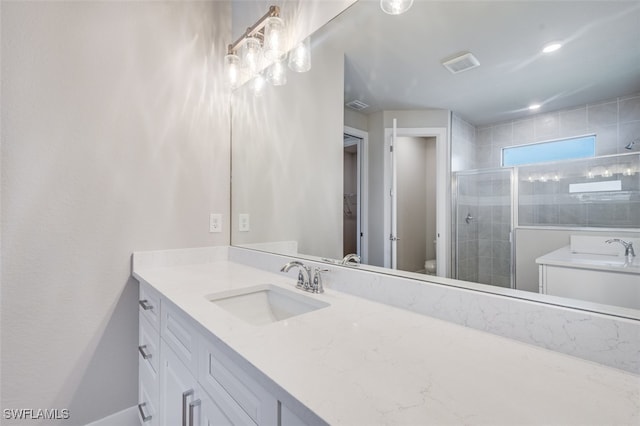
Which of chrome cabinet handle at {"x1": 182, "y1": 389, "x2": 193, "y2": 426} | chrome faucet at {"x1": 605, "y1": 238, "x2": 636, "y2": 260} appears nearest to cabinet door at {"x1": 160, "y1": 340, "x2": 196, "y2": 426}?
chrome cabinet handle at {"x1": 182, "y1": 389, "x2": 193, "y2": 426}

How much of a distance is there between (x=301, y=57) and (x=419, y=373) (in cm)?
142

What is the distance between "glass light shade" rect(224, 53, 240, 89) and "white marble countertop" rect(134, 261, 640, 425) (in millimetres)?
1539

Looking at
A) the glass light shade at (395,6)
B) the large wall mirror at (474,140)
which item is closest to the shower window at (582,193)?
the large wall mirror at (474,140)

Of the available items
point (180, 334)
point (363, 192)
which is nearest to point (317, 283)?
point (363, 192)

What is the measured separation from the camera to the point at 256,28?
1597 millimetres

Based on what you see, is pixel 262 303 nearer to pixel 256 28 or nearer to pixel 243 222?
pixel 243 222

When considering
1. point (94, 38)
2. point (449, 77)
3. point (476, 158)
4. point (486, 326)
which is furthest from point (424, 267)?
point (94, 38)

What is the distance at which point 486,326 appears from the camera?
764 mm

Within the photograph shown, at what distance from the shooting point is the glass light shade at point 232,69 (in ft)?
6.01

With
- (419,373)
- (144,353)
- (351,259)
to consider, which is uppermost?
(351,259)

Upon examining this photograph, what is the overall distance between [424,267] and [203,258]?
1.34 metres

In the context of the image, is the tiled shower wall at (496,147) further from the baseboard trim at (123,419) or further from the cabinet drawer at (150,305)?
the baseboard trim at (123,419)

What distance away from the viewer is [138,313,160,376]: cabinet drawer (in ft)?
3.97

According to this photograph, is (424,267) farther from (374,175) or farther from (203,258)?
(203,258)
